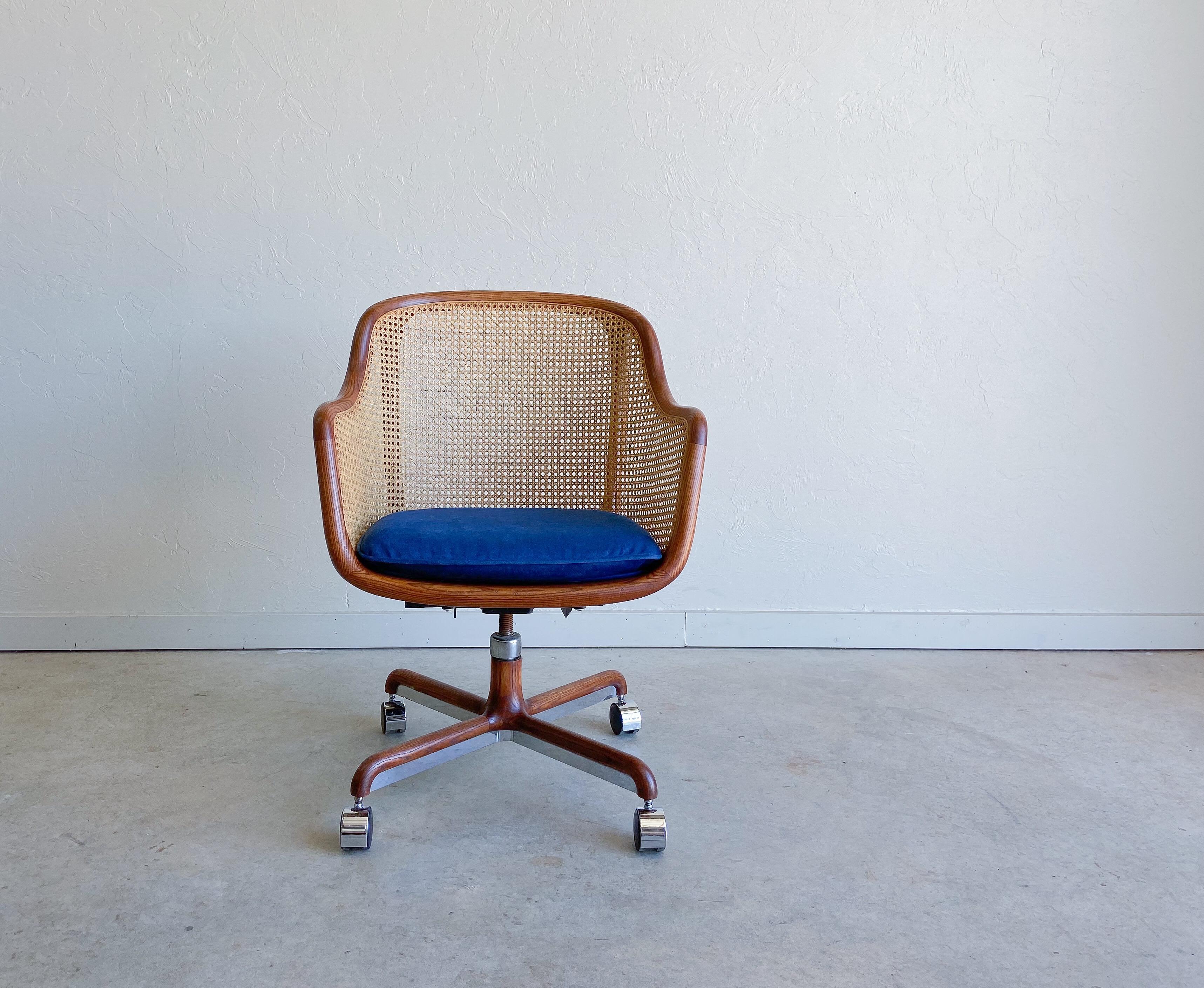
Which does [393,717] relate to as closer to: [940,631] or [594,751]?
[594,751]

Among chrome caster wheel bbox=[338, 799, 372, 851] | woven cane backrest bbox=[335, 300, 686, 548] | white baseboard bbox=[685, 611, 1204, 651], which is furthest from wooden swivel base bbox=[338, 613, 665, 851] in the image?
white baseboard bbox=[685, 611, 1204, 651]

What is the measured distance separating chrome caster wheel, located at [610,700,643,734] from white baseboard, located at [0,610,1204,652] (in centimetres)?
55

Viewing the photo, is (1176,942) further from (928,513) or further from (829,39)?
(829,39)

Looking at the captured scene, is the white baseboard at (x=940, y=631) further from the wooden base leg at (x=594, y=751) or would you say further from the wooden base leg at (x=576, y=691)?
the wooden base leg at (x=594, y=751)

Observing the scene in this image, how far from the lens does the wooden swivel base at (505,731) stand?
4.69ft

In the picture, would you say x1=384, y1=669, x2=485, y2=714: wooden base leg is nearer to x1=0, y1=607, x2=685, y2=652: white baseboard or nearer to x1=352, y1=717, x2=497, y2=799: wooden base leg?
x1=352, y1=717, x2=497, y2=799: wooden base leg

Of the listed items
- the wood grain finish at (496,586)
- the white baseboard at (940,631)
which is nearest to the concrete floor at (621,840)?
the white baseboard at (940,631)

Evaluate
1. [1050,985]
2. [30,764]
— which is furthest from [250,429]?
[1050,985]

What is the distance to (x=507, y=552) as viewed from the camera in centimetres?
146

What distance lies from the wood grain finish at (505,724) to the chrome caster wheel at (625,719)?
35 millimetres

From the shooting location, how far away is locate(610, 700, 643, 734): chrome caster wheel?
188 cm

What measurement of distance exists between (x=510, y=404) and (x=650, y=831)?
3.04 feet

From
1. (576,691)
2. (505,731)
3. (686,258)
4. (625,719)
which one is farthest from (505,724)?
(686,258)

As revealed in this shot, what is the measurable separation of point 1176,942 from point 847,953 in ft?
1.44
